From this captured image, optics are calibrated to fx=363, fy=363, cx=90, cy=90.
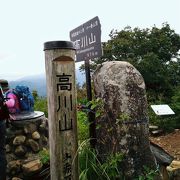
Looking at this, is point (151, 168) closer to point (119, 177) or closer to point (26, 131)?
point (119, 177)

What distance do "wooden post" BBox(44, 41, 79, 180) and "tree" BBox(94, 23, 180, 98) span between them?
1320 centimetres

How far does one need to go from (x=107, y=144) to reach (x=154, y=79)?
12.6 m

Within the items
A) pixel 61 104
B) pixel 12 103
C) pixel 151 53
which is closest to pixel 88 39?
pixel 61 104

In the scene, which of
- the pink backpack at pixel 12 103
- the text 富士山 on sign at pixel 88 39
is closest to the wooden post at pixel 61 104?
the text 富士山 on sign at pixel 88 39

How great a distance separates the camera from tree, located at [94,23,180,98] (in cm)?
1625

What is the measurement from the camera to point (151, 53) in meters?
16.6

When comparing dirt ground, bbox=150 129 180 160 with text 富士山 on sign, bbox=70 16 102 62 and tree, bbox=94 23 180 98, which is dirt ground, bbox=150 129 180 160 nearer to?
text 富士山 on sign, bbox=70 16 102 62

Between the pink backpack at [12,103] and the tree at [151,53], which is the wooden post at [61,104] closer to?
the pink backpack at [12,103]

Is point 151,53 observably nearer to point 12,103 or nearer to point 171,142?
point 171,142

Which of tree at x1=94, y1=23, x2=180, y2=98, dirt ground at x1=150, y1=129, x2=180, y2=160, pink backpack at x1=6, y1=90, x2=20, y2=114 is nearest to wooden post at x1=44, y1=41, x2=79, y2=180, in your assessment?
pink backpack at x1=6, y1=90, x2=20, y2=114

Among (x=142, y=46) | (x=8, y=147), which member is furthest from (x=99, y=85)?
(x=142, y=46)

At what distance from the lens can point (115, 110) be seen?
386cm

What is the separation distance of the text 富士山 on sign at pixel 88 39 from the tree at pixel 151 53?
1192 centimetres

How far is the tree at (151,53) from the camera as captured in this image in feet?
53.3
